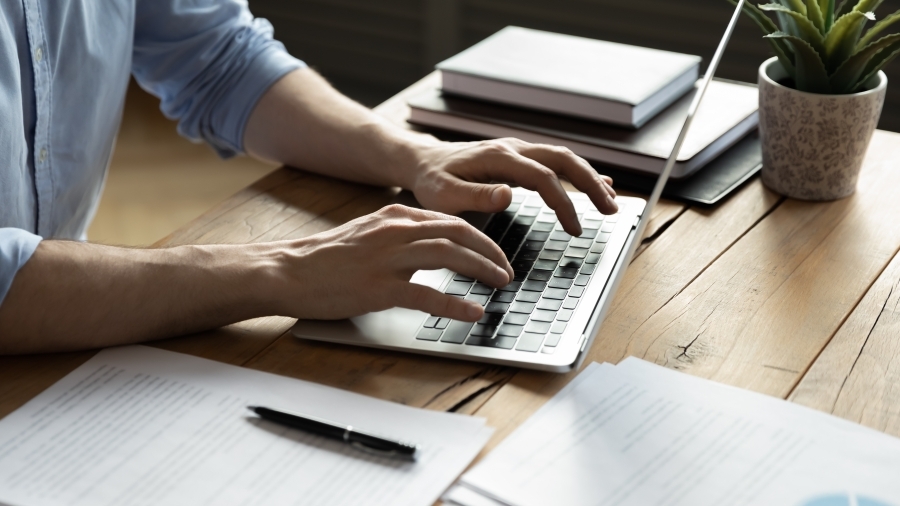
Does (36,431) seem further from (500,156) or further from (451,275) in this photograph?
(500,156)

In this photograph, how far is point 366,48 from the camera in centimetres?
283

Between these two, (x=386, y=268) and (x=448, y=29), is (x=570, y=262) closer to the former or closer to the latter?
(x=386, y=268)

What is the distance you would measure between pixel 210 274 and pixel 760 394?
0.48 meters

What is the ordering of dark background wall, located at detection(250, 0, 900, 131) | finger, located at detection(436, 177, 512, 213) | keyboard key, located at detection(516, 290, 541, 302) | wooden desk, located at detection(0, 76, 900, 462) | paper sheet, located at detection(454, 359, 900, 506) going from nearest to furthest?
paper sheet, located at detection(454, 359, 900, 506), wooden desk, located at detection(0, 76, 900, 462), keyboard key, located at detection(516, 290, 541, 302), finger, located at detection(436, 177, 512, 213), dark background wall, located at detection(250, 0, 900, 131)

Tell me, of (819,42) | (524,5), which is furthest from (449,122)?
(524,5)

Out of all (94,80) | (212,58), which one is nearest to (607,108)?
(212,58)

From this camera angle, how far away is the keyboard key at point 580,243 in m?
0.93

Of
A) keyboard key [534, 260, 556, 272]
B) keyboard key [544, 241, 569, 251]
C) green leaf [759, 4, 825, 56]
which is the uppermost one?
green leaf [759, 4, 825, 56]

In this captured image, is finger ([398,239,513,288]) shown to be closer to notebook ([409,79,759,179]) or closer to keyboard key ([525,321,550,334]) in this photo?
keyboard key ([525,321,550,334])

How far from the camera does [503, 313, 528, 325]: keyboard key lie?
801mm

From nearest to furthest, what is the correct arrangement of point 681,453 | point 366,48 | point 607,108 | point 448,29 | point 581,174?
point 681,453 < point 581,174 < point 607,108 < point 448,29 < point 366,48

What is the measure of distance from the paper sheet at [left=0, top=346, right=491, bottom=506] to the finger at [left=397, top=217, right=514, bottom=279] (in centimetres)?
17

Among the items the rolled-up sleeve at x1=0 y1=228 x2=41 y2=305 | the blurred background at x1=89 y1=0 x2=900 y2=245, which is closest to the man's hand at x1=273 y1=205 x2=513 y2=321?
the rolled-up sleeve at x1=0 y1=228 x2=41 y2=305

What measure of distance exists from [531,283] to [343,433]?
0.27 meters
